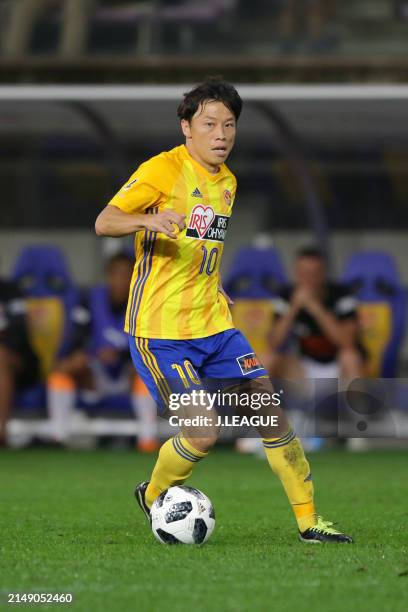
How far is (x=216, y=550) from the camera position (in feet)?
18.6

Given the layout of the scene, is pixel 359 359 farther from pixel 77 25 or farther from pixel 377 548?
pixel 377 548

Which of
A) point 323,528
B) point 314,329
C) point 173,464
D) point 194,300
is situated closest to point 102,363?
point 314,329

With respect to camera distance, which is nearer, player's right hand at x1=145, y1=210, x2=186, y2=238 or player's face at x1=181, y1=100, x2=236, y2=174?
player's right hand at x1=145, y1=210, x2=186, y2=238

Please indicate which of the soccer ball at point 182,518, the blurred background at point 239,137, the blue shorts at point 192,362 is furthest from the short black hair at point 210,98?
the blurred background at point 239,137

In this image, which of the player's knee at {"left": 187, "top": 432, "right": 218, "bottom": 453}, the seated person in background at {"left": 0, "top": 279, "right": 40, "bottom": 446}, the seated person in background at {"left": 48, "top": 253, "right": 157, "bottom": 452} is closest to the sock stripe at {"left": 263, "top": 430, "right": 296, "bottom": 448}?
the player's knee at {"left": 187, "top": 432, "right": 218, "bottom": 453}

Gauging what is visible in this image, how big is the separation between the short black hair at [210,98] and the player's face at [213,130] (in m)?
0.02

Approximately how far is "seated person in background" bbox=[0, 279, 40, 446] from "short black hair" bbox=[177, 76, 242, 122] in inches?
279

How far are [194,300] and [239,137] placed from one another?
8482mm

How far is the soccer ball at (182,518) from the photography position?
578 cm

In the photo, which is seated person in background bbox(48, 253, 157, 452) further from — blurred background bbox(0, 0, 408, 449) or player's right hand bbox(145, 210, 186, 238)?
player's right hand bbox(145, 210, 186, 238)

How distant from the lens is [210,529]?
586 centimetres

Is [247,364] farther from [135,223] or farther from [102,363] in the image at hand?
[102,363]

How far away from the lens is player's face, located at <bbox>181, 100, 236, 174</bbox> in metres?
5.83

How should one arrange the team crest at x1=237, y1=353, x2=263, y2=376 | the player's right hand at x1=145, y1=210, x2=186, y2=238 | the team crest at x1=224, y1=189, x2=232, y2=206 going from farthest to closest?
the team crest at x1=224, y1=189, x2=232, y2=206, the team crest at x1=237, y1=353, x2=263, y2=376, the player's right hand at x1=145, y1=210, x2=186, y2=238
